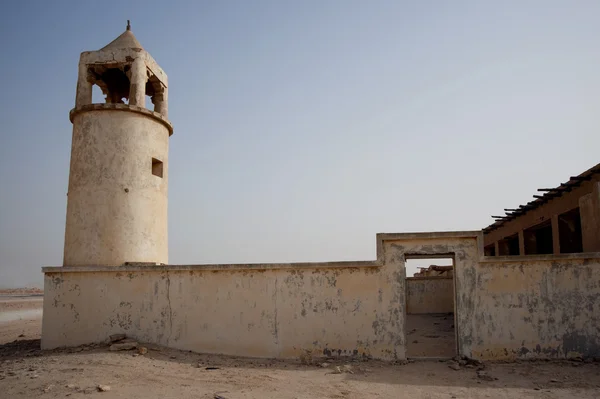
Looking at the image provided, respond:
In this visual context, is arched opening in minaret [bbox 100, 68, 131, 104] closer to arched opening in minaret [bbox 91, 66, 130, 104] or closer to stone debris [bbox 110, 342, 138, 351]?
arched opening in minaret [bbox 91, 66, 130, 104]

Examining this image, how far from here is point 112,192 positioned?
43.2 feet

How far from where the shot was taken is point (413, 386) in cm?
895

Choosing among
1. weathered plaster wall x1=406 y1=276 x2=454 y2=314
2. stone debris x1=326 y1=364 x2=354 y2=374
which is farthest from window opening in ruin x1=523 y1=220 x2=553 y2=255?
stone debris x1=326 y1=364 x2=354 y2=374

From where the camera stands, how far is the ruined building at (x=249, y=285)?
1077 cm

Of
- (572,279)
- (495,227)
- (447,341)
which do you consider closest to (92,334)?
(447,341)

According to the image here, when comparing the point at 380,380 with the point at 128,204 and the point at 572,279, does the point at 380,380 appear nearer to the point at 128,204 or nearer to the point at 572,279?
the point at 572,279

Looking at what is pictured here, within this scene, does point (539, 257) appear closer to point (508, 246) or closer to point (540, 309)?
point (540, 309)

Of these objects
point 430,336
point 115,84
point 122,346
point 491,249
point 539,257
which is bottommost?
point 430,336

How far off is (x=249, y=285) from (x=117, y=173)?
5017mm

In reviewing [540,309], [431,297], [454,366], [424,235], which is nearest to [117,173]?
[424,235]

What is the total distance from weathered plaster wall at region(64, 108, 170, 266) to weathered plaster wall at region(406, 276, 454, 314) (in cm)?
1260

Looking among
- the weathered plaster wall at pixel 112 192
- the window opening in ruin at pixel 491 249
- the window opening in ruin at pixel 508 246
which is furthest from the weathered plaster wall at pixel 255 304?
the window opening in ruin at pixel 491 249

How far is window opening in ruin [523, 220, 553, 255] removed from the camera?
17766 millimetres

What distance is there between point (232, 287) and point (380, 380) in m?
4.20
